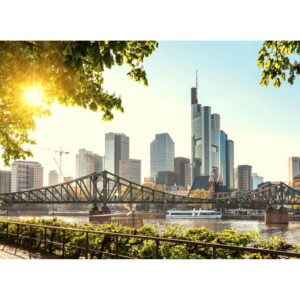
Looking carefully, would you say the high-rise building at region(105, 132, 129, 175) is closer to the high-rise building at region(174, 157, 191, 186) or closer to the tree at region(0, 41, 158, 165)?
the tree at region(0, 41, 158, 165)

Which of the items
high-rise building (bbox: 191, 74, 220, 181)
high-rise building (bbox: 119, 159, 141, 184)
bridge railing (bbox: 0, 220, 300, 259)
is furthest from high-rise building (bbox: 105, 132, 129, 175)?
bridge railing (bbox: 0, 220, 300, 259)

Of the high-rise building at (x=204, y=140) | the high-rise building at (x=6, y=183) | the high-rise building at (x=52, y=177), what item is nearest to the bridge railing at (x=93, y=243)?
the high-rise building at (x=6, y=183)

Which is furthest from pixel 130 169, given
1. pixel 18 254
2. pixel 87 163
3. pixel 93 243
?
pixel 93 243

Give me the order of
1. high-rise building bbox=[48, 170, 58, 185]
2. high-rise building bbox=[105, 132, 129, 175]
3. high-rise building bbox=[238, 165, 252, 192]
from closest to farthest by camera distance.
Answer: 1. high-rise building bbox=[105, 132, 129, 175]
2. high-rise building bbox=[48, 170, 58, 185]
3. high-rise building bbox=[238, 165, 252, 192]

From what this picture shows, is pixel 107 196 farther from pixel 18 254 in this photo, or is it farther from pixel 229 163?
pixel 229 163

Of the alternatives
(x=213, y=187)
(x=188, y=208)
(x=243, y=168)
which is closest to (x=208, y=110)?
(x=213, y=187)
